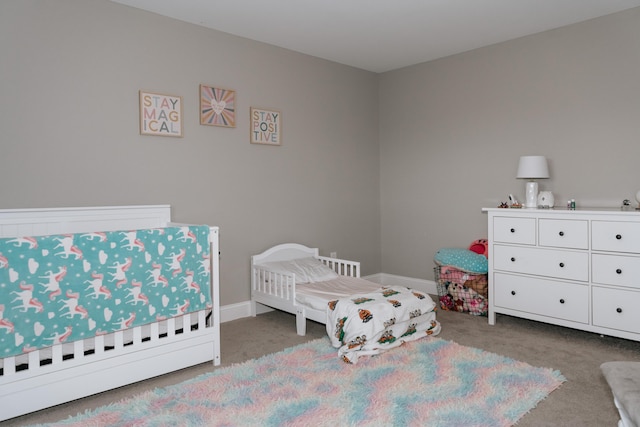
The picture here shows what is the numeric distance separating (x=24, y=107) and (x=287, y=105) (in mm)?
2191

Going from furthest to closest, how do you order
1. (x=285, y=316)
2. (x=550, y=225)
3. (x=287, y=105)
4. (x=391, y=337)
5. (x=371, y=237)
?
1. (x=371, y=237)
2. (x=287, y=105)
3. (x=285, y=316)
4. (x=550, y=225)
5. (x=391, y=337)

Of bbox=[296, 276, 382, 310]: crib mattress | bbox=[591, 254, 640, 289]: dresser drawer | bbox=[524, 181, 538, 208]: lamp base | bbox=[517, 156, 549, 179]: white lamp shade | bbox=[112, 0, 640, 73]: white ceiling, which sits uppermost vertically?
bbox=[112, 0, 640, 73]: white ceiling

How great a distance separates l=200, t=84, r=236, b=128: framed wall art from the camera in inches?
149

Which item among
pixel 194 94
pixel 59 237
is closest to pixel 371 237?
pixel 194 94

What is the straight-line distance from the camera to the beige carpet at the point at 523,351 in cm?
229

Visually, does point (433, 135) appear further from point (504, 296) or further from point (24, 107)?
point (24, 107)

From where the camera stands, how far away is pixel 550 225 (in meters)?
3.41

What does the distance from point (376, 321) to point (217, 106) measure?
7.24 ft

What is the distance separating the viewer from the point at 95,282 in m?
2.43

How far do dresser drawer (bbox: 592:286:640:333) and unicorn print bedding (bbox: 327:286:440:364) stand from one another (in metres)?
1.13

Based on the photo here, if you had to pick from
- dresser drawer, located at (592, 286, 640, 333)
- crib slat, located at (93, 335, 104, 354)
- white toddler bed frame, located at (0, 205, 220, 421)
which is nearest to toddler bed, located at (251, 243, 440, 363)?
white toddler bed frame, located at (0, 205, 220, 421)

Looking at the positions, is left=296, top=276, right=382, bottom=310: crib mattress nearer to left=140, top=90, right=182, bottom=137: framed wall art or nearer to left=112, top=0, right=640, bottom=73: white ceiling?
left=140, top=90, right=182, bottom=137: framed wall art

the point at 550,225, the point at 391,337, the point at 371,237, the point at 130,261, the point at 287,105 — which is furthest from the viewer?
the point at 371,237

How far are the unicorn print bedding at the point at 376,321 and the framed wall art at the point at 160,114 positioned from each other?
6.08 feet
